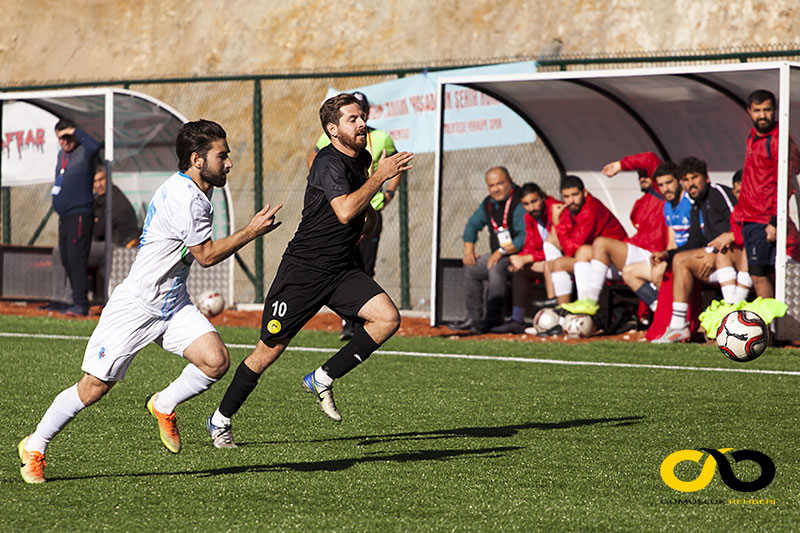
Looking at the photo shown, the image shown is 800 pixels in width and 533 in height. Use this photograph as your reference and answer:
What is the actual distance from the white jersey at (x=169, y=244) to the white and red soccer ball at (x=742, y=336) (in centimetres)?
463

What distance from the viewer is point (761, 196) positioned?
37.2 ft

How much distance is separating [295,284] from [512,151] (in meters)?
10.3

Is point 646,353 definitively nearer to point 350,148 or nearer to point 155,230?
point 350,148

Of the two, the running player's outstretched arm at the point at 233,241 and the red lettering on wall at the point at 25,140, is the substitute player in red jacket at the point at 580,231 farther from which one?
the red lettering on wall at the point at 25,140

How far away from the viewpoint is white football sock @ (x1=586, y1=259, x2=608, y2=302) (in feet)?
41.3

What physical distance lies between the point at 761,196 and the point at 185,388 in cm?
732

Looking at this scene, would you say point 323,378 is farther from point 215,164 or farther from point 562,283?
point 562,283

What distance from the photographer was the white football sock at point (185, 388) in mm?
5805

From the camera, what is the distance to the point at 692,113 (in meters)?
13.4

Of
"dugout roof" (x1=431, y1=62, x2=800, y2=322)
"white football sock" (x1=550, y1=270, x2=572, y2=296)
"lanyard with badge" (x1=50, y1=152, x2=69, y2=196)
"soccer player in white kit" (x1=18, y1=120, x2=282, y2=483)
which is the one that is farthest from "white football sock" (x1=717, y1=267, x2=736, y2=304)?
"lanyard with badge" (x1=50, y1=152, x2=69, y2=196)

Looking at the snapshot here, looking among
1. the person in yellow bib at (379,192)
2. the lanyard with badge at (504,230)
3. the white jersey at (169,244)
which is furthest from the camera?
the lanyard with badge at (504,230)

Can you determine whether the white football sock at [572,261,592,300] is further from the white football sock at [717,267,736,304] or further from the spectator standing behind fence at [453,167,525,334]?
the white football sock at [717,267,736,304]

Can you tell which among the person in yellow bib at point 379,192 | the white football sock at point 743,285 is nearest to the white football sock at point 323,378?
the person in yellow bib at point 379,192

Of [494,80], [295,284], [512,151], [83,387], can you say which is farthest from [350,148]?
[512,151]
